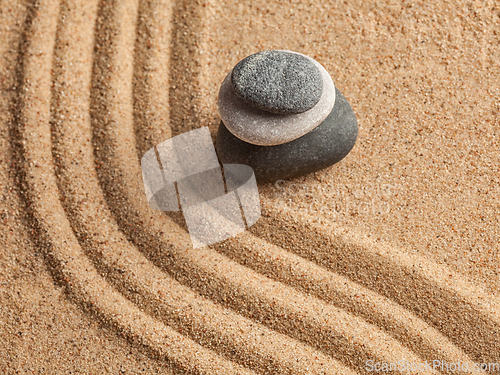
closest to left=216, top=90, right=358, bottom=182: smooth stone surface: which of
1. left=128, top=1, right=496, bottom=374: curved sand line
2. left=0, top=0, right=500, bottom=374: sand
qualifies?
left=0, top=0, right=500, bottom=374: sand

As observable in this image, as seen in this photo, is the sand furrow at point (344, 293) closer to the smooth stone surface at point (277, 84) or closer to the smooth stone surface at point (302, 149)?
the smooth stone surface at point (302, 149)

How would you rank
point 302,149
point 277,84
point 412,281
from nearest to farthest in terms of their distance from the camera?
1. point 277,84
2. point 302,149
3. point 412,281

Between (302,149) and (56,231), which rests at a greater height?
(302,149)

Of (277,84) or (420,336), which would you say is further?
(420,336)

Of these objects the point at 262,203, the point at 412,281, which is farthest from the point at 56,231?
the point at 412,281

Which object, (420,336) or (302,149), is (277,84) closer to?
(302,149)

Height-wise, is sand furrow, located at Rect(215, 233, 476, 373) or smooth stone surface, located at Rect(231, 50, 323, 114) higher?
smooth stone surface, located at Rect(231, 50, 323, 114)

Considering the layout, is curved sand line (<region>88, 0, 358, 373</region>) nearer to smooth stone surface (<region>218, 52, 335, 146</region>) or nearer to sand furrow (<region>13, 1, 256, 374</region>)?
sand furrow (<region>13, 1, 256, 374</region>)
